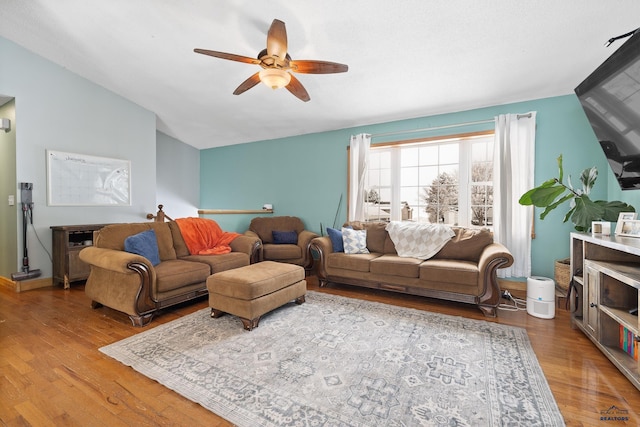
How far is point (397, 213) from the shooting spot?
4219 mm

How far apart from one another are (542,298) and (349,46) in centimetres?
306

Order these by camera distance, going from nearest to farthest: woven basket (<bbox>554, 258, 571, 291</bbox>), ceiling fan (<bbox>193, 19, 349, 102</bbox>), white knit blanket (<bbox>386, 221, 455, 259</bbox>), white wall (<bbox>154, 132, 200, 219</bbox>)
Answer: ceiling fan (<bbox>193, 19, 349, 102</bbox>) < woven basket (<bbox>554, 258, 571, 291</bbox>) < white knit blanket (<bbox>386, 221, 455, 259</bbox>) < white wall (<bbox>154, 132, 200, 219</bbox>)

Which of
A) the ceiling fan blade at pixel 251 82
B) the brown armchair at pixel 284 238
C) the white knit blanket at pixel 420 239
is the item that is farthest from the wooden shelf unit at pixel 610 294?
the brown armchair at pixel 284 238

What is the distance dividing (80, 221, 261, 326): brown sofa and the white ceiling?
2.05m

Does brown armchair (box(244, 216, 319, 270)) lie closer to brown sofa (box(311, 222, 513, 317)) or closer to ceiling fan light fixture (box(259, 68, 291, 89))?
brown sofa (box(311, 222, 513, 317))

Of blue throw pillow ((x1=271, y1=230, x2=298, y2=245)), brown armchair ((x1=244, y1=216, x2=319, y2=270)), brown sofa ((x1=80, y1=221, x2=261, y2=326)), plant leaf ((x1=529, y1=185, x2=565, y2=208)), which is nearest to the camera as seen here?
brown sofa ((x1=80, y1=221, x2=261, y2=326))

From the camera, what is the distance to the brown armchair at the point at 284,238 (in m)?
4.26

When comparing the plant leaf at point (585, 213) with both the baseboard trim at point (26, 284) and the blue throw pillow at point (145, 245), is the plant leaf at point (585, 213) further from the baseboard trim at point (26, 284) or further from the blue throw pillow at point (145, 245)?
the baseboard trim at point (26, 284)

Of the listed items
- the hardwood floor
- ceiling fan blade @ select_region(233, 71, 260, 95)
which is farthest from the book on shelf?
ceiling fan blade @ select_region(233, 71, 260, 95)

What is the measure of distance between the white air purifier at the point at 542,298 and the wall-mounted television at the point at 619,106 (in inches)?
40.6

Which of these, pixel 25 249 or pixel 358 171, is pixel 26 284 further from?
pixel 358 171

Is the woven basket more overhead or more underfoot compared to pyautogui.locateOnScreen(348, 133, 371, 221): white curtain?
more underfoot

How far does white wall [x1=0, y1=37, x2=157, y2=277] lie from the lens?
11.3 ft

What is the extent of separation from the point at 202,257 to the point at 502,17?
145 inches
